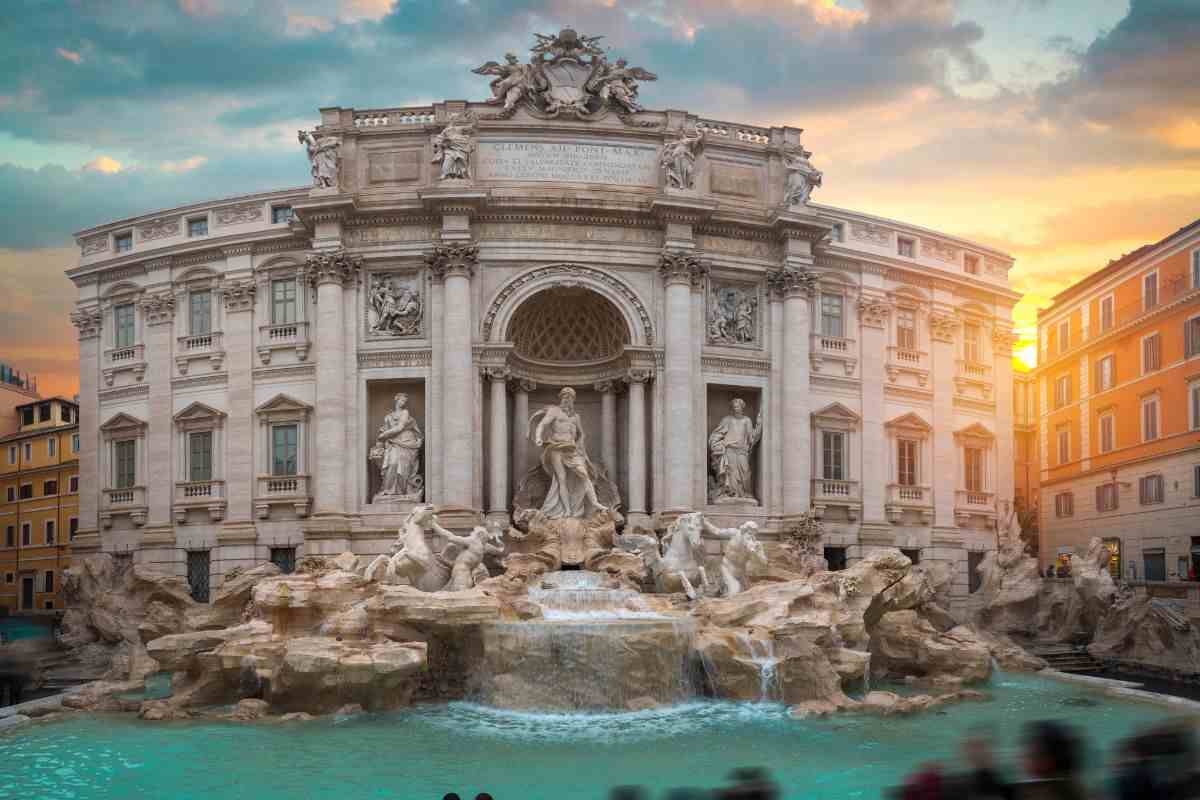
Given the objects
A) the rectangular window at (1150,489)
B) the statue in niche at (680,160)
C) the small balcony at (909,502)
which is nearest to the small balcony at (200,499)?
the statue in niche at (680,160)

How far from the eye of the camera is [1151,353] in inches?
1511

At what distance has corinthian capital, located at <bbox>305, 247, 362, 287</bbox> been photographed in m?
30.5

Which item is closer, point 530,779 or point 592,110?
point 530,779

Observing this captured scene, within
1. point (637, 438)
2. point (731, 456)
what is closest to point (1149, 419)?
point (731, 456)

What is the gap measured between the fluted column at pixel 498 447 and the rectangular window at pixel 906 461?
12.6m

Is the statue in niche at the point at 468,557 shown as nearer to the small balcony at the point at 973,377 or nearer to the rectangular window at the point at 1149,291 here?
the small balcony at the point at 973,377

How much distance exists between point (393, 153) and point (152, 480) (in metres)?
12.1

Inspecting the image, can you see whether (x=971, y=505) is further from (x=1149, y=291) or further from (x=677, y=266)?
(x=677, y=266)

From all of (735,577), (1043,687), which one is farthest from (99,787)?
(1043,687)

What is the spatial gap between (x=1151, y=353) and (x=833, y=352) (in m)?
12.6

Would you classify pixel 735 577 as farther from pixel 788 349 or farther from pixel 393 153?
pixel 393 153

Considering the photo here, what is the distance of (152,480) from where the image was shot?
33281 mm

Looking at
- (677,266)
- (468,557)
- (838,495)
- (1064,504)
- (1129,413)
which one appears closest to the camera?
(468,557)

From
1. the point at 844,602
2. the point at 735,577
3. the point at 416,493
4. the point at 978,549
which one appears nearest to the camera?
the point at 844,602
